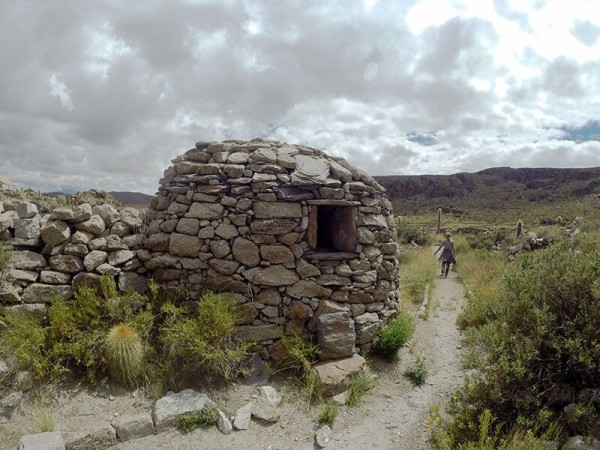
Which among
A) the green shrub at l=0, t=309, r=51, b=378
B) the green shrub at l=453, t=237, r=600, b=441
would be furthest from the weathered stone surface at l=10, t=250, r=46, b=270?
the green shrub at l=453, t=237, r=600, b=441

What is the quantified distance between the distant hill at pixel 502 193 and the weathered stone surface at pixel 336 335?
2899 centimetres

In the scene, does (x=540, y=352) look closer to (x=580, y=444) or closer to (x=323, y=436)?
(x=580, y=444)

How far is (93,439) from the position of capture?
3959 millimetres

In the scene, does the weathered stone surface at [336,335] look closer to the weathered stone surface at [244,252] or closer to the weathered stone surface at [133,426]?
the weathered stone surface at [244,252]

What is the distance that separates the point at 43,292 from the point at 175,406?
242 centimetres

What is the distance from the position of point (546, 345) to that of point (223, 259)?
14.0 feet

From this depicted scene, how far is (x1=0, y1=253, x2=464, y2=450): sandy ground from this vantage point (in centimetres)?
411

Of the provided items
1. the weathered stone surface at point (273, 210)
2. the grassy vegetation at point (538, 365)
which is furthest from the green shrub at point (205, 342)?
the grassy vegetation at point (538, 365)

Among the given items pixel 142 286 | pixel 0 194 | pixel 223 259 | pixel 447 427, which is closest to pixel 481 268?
pixel 447 427

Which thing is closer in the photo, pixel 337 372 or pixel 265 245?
pixel 337 372

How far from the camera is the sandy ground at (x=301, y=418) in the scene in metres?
4.11

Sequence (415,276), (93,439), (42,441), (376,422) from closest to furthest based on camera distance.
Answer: (42,441), (93,439), (376,422), (415,276)

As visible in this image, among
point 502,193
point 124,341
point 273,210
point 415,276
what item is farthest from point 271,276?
point 502,193

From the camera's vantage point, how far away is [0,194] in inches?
247
